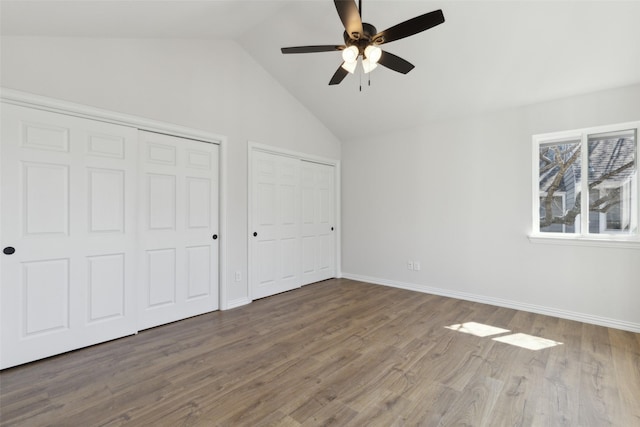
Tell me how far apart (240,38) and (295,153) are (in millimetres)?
1655

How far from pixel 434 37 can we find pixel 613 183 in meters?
2.52

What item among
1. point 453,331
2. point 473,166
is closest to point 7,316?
point 453,331

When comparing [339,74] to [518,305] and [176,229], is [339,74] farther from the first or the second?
[518,305]

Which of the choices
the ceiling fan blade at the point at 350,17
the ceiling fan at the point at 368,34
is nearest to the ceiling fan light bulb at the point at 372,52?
the ceiling fan at the point at 368,34

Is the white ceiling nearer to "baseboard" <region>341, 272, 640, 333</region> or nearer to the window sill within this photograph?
the window sill

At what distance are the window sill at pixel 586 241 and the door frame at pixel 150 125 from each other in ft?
12.4

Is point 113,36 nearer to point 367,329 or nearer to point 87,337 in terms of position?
point 87,337

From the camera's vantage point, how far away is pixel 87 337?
2613mm

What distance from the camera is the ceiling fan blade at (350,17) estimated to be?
1.84 m

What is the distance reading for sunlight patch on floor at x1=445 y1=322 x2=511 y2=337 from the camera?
292cm

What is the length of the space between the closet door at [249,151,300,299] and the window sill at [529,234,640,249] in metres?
3.19

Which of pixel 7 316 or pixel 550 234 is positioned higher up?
pixel 550 234

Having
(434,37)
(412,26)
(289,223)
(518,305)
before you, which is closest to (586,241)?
(518,305)

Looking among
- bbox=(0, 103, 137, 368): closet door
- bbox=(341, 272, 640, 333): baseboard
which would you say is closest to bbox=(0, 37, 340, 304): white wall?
bbox=(0, 103, 137, 368): closet door
